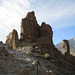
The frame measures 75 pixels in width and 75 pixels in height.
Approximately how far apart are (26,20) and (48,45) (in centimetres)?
966

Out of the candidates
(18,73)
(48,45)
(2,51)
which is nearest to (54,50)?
(48,45)

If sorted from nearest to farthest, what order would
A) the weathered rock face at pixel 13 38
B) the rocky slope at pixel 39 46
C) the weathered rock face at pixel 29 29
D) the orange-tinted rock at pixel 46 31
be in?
the rocky slope at pixel 39 46
the weathered rock face at pixel 13 38
the orange-tinted rock at pixel 46 31
the weathered rock face at pixel 29 29

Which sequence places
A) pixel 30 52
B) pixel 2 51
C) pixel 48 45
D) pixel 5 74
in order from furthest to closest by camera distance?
1. pixel 48 45
2. pixel 30 52
3. pixel 2 51
4. pixel 5 74

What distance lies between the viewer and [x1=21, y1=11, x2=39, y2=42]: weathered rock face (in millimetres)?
33281

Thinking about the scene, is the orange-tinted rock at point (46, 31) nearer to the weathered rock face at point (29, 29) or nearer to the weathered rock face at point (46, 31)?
the weathered rock face at point (46, 31)

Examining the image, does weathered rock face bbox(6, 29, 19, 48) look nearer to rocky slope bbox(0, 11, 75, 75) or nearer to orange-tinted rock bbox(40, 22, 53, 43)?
rocky slope bbox(0, 11, 75, 75)

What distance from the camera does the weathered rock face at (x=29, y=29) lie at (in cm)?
3328

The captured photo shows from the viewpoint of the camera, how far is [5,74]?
9000 millimetres

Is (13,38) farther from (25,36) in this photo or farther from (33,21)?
(33,21)

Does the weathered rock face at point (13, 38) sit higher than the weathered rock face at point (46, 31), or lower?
lower

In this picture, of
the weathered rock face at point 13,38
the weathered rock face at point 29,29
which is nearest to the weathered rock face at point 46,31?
the weathered rock face at point 29,29

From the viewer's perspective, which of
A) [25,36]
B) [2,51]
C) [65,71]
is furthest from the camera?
[25,36]

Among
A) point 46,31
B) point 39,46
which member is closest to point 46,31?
point 46,31

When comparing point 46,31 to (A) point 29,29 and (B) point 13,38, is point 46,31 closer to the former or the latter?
(A) point 29,29
